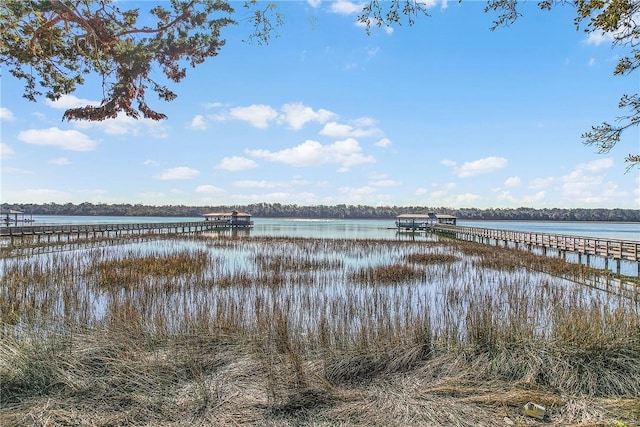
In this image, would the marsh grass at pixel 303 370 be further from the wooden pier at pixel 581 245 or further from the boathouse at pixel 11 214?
the boathouse at pixel 11 214

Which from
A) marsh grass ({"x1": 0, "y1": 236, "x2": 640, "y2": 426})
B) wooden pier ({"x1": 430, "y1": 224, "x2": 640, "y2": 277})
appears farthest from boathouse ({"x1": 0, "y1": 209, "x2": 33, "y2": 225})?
wooden pier ({"x1": 430, "y1": 224, "x2": 640, "y2": 277})

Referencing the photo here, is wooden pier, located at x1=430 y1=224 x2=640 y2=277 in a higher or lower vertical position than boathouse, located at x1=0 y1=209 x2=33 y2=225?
lower

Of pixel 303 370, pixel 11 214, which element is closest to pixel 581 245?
pixel 303 370

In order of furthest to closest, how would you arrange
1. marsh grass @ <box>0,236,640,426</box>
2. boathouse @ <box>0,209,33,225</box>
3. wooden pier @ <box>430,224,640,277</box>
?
boathouse @ <box>0,209,33,225</box> → wooden pier @ <box>430,224,640,277</box> → marsh grass @ <box>0,236,640,426</box>

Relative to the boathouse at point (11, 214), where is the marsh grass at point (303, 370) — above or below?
below

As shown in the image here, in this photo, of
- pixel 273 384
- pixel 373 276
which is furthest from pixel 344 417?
pixel 373 276

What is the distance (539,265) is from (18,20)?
72.9 ft

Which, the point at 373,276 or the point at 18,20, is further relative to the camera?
the point at 373,276

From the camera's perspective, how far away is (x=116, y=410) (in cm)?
424

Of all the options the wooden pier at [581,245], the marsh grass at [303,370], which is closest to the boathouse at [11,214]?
the marsh grass at [303,370]

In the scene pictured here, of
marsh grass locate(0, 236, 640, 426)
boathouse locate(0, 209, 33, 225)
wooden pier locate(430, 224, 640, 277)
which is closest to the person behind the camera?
marsh grass locate(0, 236, 640, 426)

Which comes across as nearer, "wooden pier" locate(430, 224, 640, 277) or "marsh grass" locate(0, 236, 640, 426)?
"marsh grass" locate(0, 236, 640, 426)

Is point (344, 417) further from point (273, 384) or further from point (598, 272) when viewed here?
point (598, 272)

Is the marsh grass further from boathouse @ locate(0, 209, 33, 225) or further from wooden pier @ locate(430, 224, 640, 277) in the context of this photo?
boathouse @ locate(0, 209, 33, 225)
